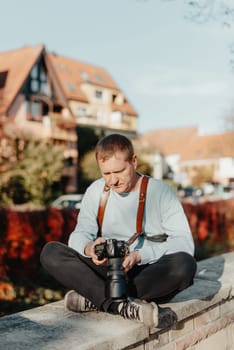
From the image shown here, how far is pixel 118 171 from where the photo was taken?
272 cm

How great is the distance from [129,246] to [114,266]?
0.96 ft

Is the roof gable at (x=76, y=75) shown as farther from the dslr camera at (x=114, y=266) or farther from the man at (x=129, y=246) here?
the dslr camera at (x=114, y=266)

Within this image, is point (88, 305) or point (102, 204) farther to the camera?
point (102, 204)

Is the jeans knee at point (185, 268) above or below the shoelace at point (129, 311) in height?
above

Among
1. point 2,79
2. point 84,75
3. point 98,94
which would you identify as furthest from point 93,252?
point 84,75

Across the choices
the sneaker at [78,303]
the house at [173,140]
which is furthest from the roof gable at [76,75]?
the sneaker at [78,303]

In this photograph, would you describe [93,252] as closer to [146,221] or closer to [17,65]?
[146,221]

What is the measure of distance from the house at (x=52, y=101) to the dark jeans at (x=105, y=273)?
67.9 feet

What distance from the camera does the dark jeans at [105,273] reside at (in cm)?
262

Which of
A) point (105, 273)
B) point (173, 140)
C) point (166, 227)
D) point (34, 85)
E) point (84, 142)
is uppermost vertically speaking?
point (34, 85)

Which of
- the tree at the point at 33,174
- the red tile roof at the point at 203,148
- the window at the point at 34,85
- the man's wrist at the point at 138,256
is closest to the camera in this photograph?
the man's wrist at the point at 138,256

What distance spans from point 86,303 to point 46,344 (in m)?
0.56

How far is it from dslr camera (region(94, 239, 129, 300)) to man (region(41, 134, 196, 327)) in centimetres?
3

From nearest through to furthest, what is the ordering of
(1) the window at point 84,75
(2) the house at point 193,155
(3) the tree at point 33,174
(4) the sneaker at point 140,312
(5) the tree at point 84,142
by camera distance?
(4) the sneaker at point 140,312
(3) the tree at point 33,174
(5) the tree at point 84,142
(1) the window at point 84,75
(2) the house at point 193,155
